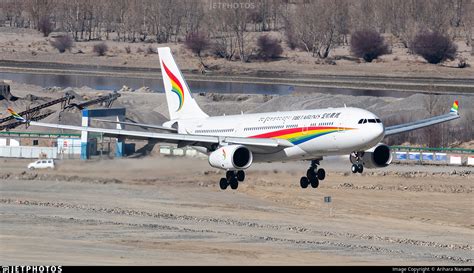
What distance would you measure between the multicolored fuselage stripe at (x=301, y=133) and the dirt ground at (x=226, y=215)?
6799 mm

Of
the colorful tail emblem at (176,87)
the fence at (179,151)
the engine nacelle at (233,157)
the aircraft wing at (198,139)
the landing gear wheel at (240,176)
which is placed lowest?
the fence at (179,151)

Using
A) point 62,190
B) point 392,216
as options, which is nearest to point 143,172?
point 62,190

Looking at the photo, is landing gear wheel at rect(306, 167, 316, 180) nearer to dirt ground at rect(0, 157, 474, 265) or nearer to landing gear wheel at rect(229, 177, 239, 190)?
dirt ground at rect(0, 157, 474, 265)

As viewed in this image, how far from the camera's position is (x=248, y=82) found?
19325cm

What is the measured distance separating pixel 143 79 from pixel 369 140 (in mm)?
120293

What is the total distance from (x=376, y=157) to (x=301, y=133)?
5771 mm

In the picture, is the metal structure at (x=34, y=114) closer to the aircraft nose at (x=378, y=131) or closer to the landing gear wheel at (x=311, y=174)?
the landing gear wheel at (x=311, y=174)

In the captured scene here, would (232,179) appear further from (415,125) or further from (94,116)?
(94,116)

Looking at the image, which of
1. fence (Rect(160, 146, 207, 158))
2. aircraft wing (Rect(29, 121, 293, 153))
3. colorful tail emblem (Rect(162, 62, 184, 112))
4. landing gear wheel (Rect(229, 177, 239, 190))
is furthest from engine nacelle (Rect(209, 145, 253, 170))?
colorful tail emblem (Rect(162, 62, 184, 112))

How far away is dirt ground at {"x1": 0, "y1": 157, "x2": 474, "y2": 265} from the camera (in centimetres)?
7431

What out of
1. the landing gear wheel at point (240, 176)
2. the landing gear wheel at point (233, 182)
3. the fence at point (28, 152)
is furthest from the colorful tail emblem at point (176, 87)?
the fence at point (28, 152)

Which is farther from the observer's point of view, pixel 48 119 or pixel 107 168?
pixel 48 119

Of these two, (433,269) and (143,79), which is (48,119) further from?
(433,269)

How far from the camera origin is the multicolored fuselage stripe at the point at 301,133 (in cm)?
8219
